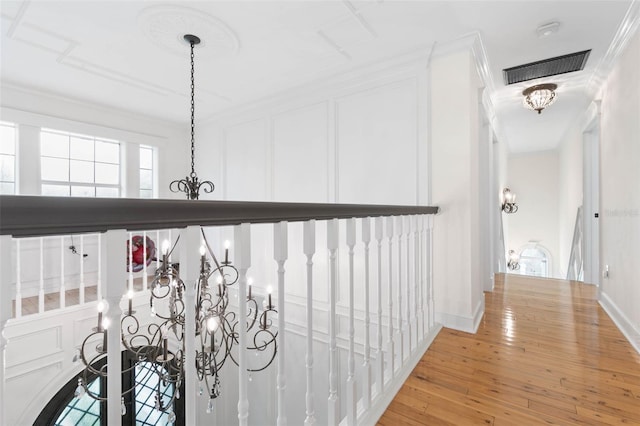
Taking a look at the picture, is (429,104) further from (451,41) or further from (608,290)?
(608,290)

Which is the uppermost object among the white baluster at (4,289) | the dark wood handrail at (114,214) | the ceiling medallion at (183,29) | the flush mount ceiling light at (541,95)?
the ceiling medallion at (183,29)

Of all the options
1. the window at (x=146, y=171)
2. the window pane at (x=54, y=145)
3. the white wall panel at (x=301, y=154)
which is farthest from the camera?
the window at (x=146, y=171)

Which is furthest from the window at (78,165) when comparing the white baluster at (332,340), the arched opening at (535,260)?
the arched opening at (535,260)

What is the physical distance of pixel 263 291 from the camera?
4094 millimetres

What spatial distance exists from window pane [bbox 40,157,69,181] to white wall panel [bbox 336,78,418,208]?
12.6 feet

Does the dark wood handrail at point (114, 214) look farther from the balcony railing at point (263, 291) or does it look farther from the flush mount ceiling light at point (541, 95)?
the flush mount ceiling light at point (541, 95)

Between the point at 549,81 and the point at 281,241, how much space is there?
3.96 metres

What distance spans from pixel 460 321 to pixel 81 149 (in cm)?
527

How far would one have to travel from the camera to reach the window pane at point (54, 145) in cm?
393

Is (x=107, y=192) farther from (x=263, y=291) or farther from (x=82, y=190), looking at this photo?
(x=263, y=291)

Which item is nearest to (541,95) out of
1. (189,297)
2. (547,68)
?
(547,68)

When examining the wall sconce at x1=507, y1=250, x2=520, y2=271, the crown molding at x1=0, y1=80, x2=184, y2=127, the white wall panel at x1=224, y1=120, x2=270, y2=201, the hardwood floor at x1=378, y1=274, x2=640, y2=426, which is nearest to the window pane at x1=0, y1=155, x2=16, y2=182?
the crown molding at x1=0, y1=80, x2=184, y2=127

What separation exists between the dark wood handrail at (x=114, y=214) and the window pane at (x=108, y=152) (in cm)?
482

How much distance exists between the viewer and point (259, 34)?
8.38 feet
